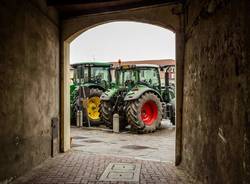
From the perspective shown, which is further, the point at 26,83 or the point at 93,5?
the point at 93,5

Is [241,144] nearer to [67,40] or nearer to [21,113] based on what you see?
[21,113]

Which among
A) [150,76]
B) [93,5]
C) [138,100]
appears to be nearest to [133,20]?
[93,5]

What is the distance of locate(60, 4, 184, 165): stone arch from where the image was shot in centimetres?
627

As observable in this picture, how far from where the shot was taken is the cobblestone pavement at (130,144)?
24.5ft

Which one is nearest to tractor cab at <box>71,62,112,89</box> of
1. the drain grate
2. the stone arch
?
the stone arch

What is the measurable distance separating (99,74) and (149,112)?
3.84 meters

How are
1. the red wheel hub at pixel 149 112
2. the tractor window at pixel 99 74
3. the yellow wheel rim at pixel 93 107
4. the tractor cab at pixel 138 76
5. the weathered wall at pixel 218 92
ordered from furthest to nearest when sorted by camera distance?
the tractor window at pixel 99 74 < the yellow wheel rim at pixel 93 107 < the tractor cab at pixel 138 76 < the red wheel hub at pixel 149 112 < the weathered wall at pixel 218 92

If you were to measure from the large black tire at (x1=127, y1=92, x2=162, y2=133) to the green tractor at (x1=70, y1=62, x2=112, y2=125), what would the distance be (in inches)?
117

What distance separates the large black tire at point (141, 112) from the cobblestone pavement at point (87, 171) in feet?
12.9

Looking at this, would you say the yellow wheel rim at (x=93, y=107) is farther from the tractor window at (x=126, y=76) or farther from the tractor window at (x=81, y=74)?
the tractor window at (x=126, y=76)

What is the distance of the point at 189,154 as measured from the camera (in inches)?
209

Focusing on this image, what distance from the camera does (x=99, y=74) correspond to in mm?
14633

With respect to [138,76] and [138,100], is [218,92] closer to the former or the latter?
[138,100]

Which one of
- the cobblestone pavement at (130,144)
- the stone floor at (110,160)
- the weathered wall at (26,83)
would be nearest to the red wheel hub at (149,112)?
the cobblestone pavement at (130,144)
